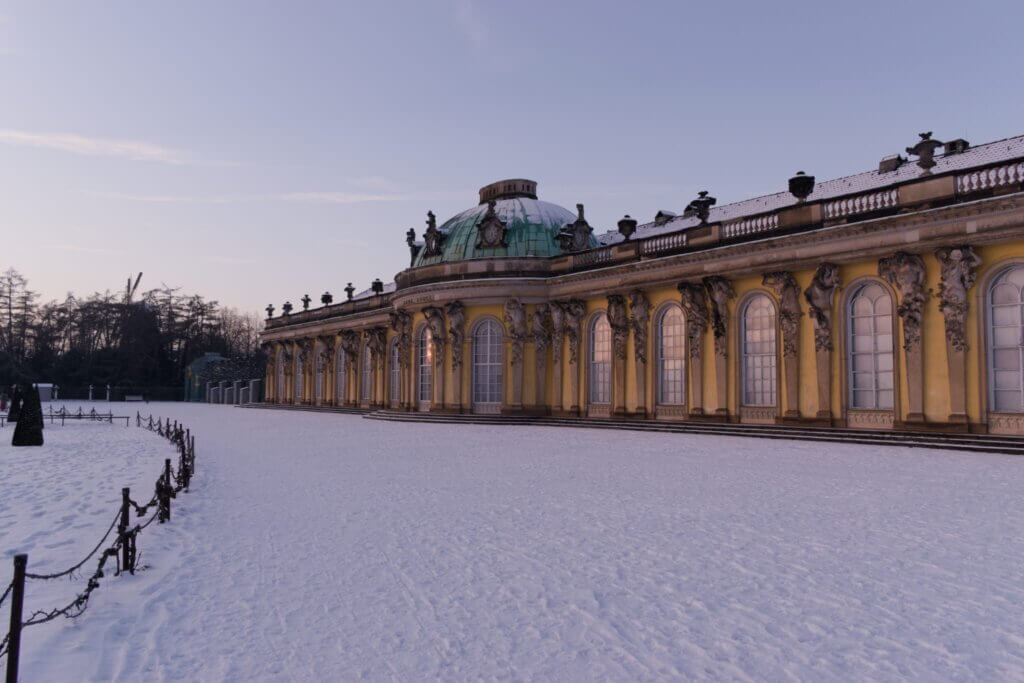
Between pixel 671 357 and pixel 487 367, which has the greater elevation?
pixel 671 357

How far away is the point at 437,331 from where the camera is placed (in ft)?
115

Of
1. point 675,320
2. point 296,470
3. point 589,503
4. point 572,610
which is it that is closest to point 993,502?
point 589,503

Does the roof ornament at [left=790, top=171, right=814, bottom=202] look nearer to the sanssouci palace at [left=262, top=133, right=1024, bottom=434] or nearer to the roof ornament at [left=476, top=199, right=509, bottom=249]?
the sanssouci palace at [left=262, top=133, right=1024, bottom=434]

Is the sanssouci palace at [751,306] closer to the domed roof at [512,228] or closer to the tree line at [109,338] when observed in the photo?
the domed roof at [512,228]

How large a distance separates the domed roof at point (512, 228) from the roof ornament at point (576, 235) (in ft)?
1.58

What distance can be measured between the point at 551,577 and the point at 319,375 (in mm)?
49102

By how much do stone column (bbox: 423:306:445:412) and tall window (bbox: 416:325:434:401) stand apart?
38.8 inches

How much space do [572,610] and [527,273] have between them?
27870 mm

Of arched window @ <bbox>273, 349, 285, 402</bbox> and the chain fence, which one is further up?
arched window @ <bbox>273, 349, 285, 402</bbox>

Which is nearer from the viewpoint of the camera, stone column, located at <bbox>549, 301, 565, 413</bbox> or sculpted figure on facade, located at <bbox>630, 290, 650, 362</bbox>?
sculpted figure on facade, located at <bbox>630, 290, 650, 362</bbox>

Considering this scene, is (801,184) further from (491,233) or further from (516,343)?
(491,233)

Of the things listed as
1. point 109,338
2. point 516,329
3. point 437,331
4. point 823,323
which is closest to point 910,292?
point 823,323

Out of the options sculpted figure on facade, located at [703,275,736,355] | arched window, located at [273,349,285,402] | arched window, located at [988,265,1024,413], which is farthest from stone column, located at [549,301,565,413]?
arched window, located at [273,349,285,402]

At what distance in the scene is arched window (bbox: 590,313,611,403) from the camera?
101 ft
